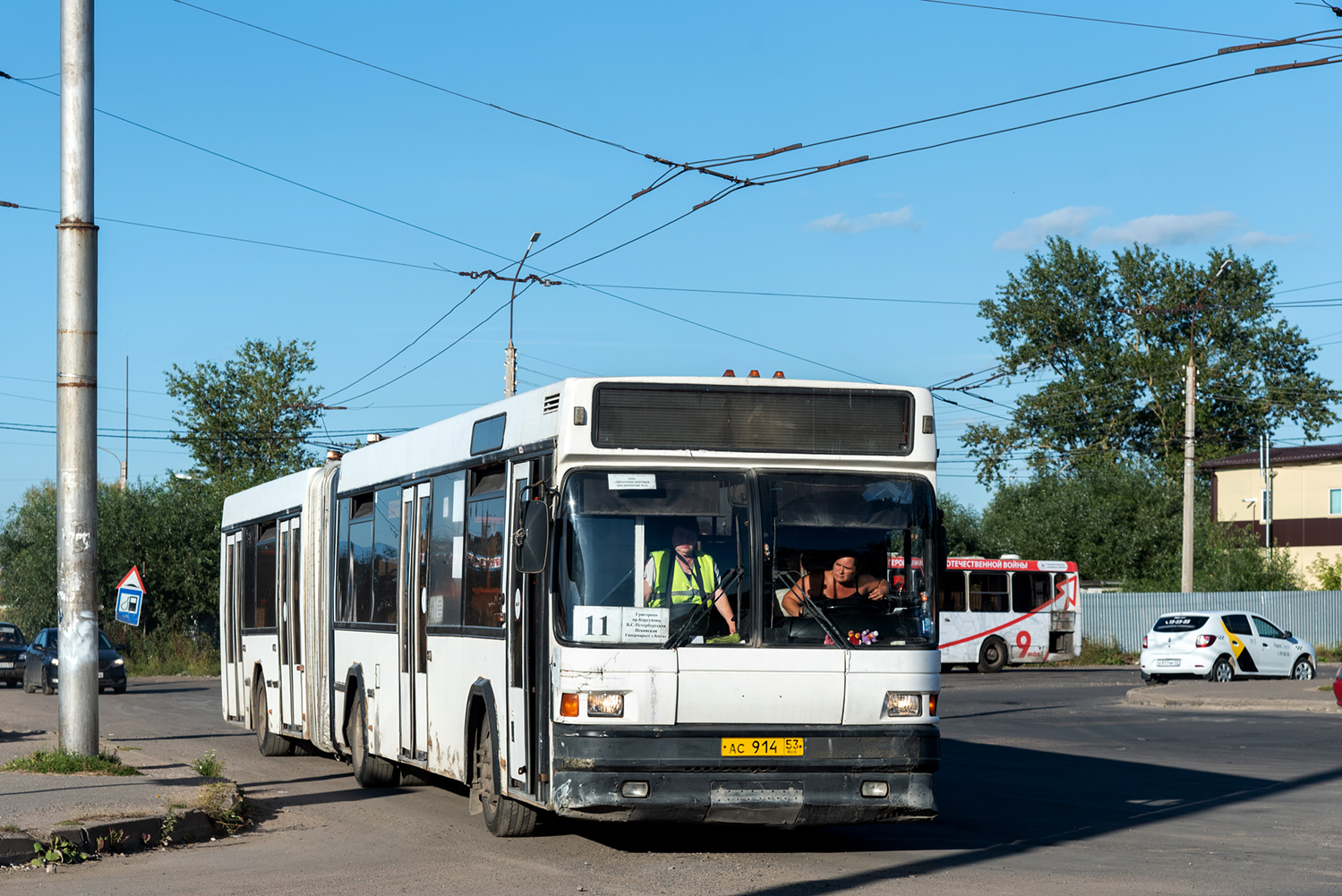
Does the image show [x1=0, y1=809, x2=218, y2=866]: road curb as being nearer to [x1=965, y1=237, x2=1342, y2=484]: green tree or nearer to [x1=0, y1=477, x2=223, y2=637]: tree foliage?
[x1=0, y1=477, x2=223, y2=637]: tree foliage

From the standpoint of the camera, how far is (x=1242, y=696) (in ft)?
91.4

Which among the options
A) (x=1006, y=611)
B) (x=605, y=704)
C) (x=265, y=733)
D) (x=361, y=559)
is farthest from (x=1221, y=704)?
(x=605, y=704)

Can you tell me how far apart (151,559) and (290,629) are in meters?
39.0

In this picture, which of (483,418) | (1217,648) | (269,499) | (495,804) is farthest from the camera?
(1217,648)

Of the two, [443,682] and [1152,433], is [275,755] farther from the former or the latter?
[1152,433]

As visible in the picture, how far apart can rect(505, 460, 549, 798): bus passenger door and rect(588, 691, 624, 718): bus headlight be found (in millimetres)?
450

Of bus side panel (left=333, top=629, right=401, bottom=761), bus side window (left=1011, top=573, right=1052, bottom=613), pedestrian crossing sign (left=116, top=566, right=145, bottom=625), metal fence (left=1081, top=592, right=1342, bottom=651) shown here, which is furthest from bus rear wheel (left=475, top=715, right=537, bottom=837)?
metal fence (left=1081, top=592, right=1342, bottom=651)

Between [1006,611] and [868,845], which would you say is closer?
[868,845]

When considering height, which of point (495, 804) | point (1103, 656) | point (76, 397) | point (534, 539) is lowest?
point (1103, 656)

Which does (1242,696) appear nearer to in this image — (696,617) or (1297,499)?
(696,617)

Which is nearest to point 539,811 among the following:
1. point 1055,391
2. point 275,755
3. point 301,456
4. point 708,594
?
point 708,594

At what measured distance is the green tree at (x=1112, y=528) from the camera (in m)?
62.8

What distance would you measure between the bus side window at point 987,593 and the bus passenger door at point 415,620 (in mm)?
30130

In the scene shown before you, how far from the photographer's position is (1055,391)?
77562 mm
